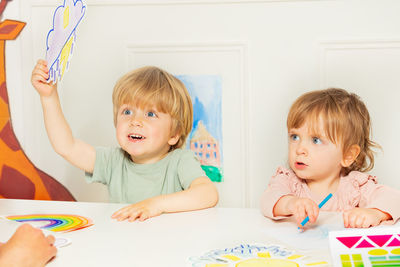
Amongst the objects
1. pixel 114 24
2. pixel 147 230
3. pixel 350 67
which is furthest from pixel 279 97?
pixel 147 230

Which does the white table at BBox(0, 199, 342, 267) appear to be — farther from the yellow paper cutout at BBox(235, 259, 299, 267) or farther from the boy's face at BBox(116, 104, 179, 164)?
the boy's face at BBox(116, 104, 179, 164)

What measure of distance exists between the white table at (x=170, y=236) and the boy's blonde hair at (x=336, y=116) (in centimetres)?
33

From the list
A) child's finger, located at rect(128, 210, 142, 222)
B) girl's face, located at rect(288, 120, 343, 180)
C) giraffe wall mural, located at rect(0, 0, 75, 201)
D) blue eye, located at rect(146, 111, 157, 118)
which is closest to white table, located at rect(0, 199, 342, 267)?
child's finger, located at rect(128, 210, 142, 222)

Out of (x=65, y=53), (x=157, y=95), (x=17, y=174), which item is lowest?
(x=17, y=174)

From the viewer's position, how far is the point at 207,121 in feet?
6.26

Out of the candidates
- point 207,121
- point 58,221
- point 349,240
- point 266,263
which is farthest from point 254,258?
point 207,121

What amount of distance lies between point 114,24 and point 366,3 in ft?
2.96

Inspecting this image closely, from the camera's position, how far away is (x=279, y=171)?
138 cm

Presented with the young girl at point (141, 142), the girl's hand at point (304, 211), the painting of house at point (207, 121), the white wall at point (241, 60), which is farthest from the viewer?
the painting of house at point (207, 121)

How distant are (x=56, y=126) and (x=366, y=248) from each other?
93 centimetres

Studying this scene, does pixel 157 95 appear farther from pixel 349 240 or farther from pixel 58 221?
pixel 349 240

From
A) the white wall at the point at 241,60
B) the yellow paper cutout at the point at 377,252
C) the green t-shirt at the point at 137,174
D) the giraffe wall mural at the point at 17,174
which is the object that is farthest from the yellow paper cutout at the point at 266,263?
the giraffe wall mural at the point at 17,174

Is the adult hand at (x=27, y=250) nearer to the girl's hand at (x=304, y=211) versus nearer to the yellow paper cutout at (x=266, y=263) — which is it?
the yellow paper cutout at (x=266, y=263)

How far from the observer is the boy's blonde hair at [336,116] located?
1348 millimetres
